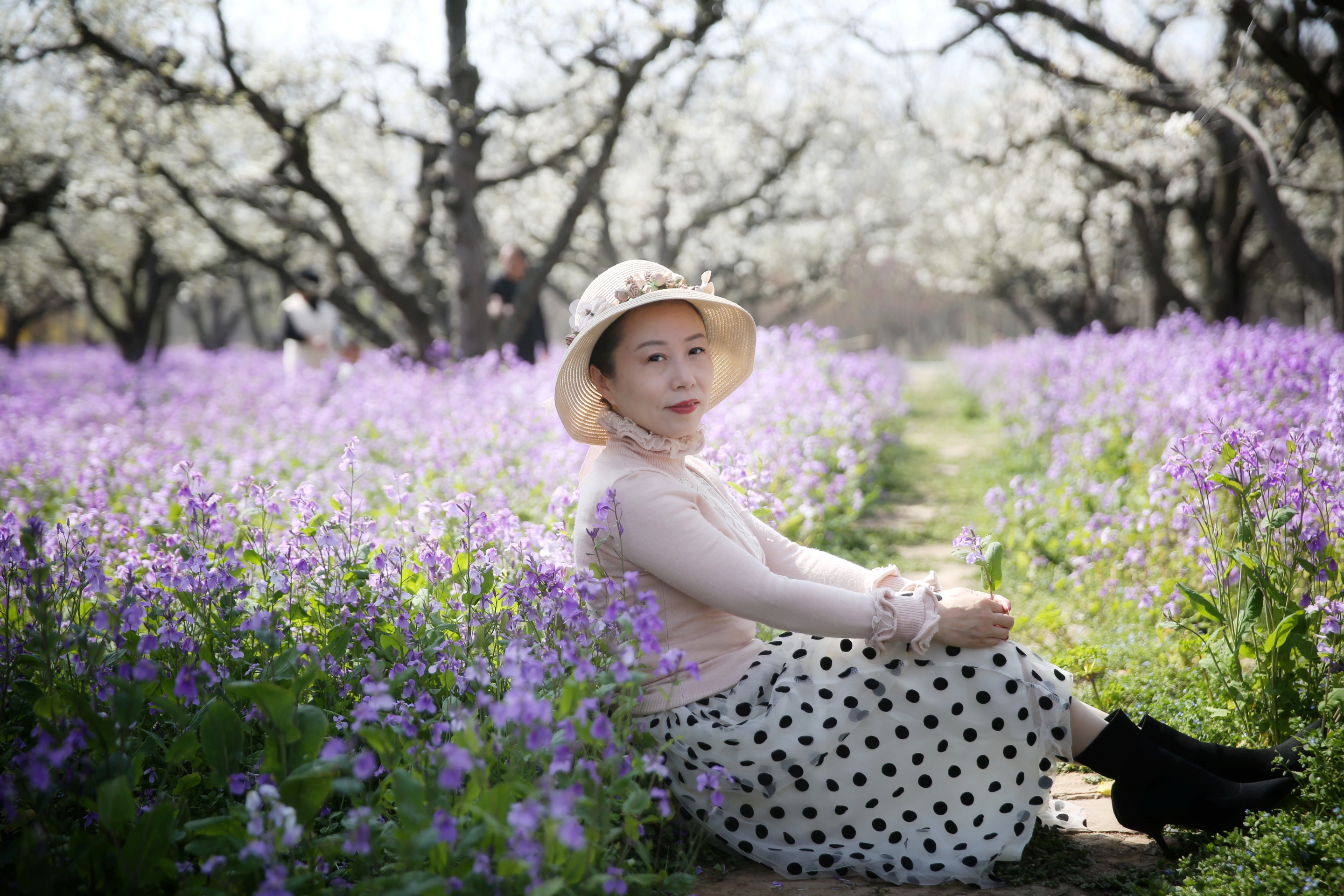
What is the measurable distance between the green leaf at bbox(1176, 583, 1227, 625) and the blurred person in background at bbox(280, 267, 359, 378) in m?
9.12

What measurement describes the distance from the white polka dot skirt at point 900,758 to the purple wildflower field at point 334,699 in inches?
9.2

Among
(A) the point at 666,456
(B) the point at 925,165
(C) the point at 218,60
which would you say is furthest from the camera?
(B) the point at 925,165

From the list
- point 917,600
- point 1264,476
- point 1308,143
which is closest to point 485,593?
point 917,600

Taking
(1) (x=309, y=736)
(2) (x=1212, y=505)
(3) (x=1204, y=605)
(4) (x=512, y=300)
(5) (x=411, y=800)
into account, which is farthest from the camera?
(4) (x=512, y=300)

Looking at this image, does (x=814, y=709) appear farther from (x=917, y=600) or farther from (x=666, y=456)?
(x=666, y=456)

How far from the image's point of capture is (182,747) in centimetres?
192

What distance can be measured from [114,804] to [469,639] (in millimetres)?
885

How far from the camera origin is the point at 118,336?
20047 mm

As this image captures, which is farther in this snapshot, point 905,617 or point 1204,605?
point 1204,605

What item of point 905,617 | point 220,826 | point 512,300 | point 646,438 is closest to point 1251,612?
point 905,617

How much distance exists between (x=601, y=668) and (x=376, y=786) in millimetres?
615

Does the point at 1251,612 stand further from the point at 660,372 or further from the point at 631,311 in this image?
the point at 631,311

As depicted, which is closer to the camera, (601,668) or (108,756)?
(108,756)

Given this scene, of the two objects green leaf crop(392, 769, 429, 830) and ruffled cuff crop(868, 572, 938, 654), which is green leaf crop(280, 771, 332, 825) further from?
ruffled cuff crop(868, 572, 938, 654)
